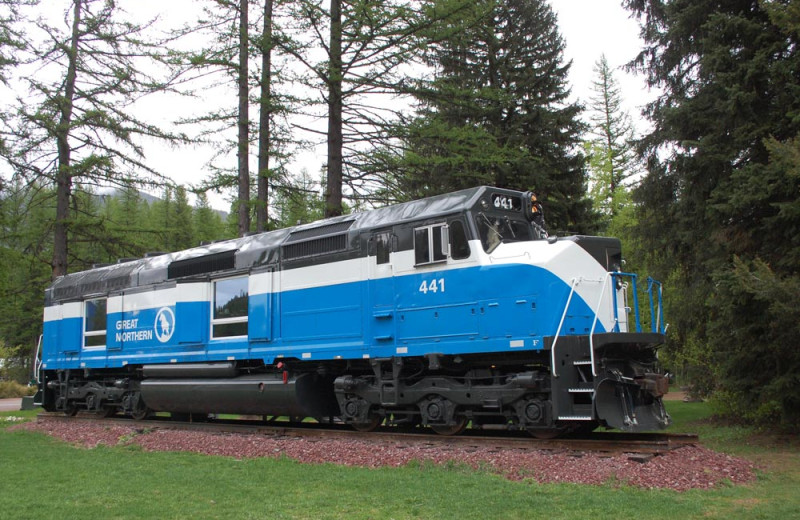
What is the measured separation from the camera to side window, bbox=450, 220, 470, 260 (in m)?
10.3

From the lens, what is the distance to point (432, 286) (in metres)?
10.7

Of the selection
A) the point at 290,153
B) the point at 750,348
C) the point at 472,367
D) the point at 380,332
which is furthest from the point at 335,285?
the point at 290,153

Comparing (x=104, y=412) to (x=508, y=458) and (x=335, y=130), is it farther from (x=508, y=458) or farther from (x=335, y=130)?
(x=508, y=458)

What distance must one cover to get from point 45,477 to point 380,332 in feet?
17.1

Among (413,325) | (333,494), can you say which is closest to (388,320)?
(413,325)

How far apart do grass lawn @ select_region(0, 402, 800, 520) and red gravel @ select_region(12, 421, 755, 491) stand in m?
0.28

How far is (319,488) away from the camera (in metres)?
8.02

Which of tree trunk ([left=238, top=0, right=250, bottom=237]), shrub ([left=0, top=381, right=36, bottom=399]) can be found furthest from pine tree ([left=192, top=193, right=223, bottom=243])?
tree trunk ([left=238, top=0, right=250, bottom=237])

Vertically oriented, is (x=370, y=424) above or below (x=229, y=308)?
below

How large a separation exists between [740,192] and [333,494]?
7545 mm

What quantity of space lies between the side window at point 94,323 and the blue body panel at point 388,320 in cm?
165

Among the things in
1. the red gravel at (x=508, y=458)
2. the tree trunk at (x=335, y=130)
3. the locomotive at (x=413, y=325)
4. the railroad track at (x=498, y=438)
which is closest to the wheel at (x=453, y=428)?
the locomotive at (x=413, y=325)

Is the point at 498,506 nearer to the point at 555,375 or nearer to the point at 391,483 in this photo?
the point at 391,483

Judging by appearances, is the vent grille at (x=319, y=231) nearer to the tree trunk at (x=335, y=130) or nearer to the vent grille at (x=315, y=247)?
the vent grille at (x=315, y=247)
